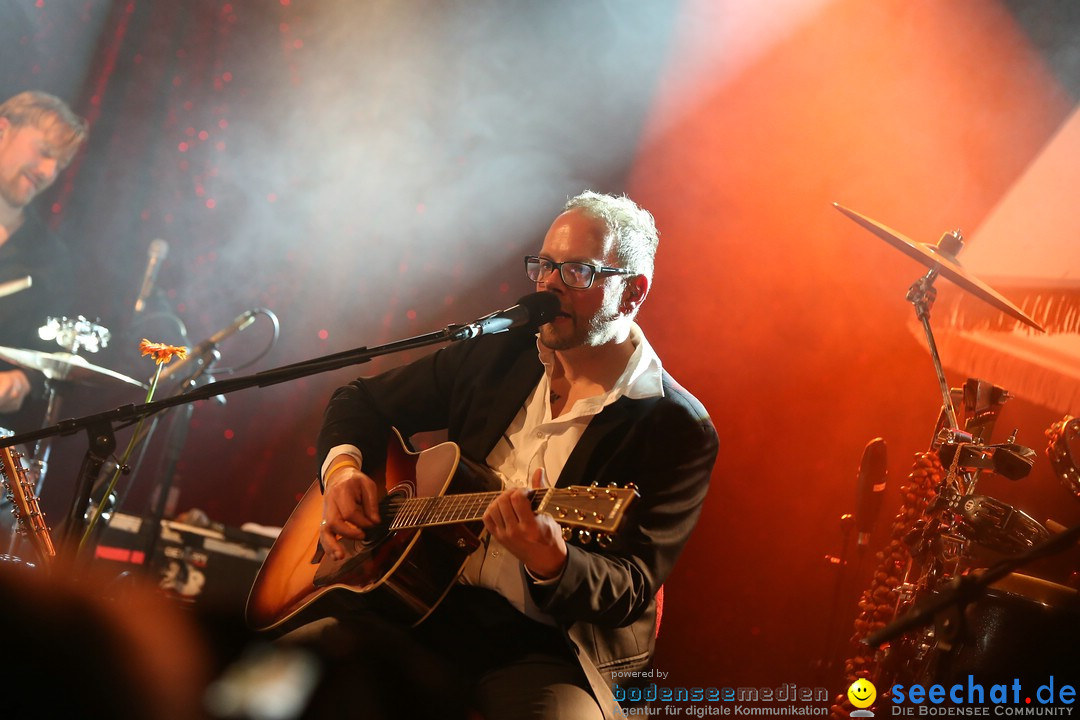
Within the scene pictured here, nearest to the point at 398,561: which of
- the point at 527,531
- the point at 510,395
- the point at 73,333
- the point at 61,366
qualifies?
the point at 527,531

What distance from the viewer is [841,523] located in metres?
3.25

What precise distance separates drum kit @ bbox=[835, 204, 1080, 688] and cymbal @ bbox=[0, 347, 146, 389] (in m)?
3.20

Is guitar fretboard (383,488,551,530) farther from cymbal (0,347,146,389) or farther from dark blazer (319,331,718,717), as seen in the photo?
cymbal (0,347,146,389)

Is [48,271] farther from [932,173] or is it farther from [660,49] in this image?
[932,173]

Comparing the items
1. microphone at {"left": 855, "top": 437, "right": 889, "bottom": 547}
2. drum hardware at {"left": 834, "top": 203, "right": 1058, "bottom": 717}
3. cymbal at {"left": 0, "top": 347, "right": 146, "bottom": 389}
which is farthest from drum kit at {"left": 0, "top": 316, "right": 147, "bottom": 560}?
drum hardware at {"left": 834, "top": 203, "right": 1058, "bottom": 717}

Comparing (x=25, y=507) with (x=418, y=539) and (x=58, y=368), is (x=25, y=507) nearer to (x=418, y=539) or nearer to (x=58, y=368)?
(x=418, y=539)

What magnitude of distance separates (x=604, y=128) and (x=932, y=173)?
5.54ft

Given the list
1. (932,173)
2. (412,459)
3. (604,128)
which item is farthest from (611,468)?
(604,128)

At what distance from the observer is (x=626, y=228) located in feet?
8.82

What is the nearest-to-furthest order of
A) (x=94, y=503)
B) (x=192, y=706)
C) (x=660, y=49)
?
(x=192, y=706) → (x=94, y=503) → (x=660, y=49)

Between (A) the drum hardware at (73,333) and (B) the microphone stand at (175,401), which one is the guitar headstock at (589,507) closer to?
(B) the microphone stand at (175,401)

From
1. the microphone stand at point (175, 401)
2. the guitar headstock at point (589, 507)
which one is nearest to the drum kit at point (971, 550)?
the guitar headstock at point (589, 507)

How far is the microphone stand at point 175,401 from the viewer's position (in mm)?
2080

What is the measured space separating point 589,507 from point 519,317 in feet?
1.91
